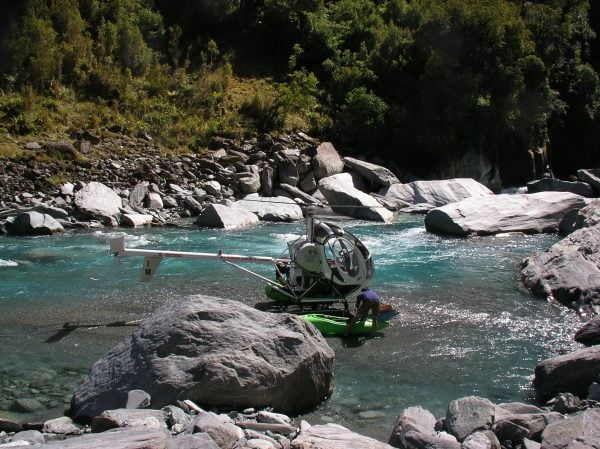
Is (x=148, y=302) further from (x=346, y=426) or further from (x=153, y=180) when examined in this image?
(x=153, y=180)

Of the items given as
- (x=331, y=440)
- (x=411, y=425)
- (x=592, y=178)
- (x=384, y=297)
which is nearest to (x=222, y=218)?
(x=384, y=297)

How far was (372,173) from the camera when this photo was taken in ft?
94.1

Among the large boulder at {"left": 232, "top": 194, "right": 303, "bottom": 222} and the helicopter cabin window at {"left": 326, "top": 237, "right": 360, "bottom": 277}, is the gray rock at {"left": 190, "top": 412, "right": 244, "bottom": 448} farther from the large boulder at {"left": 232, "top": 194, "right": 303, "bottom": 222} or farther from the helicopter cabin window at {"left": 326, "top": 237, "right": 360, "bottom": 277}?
the large boulder at {"left": 232, "top": 194, "right": 303, "bottom": 222}

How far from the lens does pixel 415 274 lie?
1681cm

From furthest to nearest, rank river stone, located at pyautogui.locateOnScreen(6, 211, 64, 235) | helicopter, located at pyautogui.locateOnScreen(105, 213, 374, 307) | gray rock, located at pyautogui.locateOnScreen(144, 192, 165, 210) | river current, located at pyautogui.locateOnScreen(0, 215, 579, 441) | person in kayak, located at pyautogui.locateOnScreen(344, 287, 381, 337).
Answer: gray rock, located at pyautogui.locateOnScreen(144, 192, 165, 210)
river stone, located at pyautogui.locateOnScreen(6, 211, 64, 235)
helicopter, located at pyautogui.locateOnScreen(105, 213, 374, 307)
person in kayak, located at pyautogui.locateOnScreen(344, 287, 381, 337)
river current, located at pyautogui.locateOnScreen(0, 215, 579, 441)

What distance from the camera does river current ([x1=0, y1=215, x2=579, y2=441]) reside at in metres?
9.42

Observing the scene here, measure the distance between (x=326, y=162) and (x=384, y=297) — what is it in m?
14.5

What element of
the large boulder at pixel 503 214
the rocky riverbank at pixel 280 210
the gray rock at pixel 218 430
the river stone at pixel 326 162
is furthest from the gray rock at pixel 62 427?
the river stone at pixel 326 162

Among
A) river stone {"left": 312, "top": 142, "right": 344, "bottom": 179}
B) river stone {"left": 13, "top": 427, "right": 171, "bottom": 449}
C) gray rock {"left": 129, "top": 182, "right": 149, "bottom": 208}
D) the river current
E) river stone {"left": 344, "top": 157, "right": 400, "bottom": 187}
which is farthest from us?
river stone {"left": 344, "top": 157, "right": 400, "bottom": 187}

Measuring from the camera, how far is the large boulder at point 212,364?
26.9ft

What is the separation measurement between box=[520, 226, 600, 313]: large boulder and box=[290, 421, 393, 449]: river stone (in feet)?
25.6

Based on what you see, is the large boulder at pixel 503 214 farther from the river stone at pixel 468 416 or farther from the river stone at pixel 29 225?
the river stone at pixel 468 416

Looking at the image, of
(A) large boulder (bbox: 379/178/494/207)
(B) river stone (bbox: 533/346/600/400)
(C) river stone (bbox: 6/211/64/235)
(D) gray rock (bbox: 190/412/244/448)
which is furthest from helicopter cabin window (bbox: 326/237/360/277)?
(A) large boulder (bbox: 379/178/494/207)

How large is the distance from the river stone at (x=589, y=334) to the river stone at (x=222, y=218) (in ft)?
42.6
